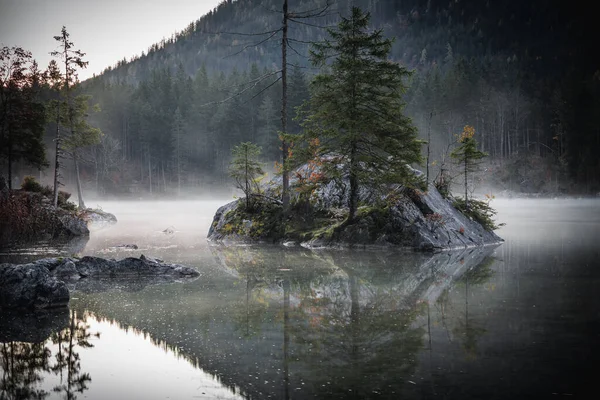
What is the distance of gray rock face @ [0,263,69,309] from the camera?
10.8 meters

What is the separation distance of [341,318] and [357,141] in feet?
43.7

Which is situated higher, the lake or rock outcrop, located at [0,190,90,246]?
rock outcrop, located at [0,190,90,246]

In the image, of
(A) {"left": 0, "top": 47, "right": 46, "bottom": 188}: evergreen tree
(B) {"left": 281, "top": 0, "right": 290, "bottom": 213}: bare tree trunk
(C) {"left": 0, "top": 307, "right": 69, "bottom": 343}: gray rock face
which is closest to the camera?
(C) {"left": 0, "top": 307, "right": 69, "bottom": 343}: gray rock face

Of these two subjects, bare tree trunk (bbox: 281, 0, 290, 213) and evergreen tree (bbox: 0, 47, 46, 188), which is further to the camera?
evergreen tree (bbox: 0, 47, 46, 188)

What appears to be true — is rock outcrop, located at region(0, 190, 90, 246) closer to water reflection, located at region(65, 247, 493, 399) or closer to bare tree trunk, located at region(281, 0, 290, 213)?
bare tree trunk, located at region(281, 0, 290, 213)

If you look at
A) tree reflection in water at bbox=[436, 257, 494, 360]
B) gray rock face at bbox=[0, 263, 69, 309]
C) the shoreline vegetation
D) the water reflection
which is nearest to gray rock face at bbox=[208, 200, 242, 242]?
the shoreline vegetation

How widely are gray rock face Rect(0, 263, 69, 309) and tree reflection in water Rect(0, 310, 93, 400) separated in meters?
2.26

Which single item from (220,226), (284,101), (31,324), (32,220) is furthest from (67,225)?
(31,324)

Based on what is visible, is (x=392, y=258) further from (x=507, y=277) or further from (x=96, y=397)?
(x=96, y=397)

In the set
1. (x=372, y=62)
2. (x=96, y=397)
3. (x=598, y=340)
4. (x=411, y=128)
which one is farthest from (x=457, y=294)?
(x=372, y=62)

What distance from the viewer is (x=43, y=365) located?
6.98 metres

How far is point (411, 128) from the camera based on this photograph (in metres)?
21.2

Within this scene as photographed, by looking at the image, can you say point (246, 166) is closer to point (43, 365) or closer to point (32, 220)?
point (32, 220)

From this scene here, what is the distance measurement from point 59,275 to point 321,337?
9398 mm
